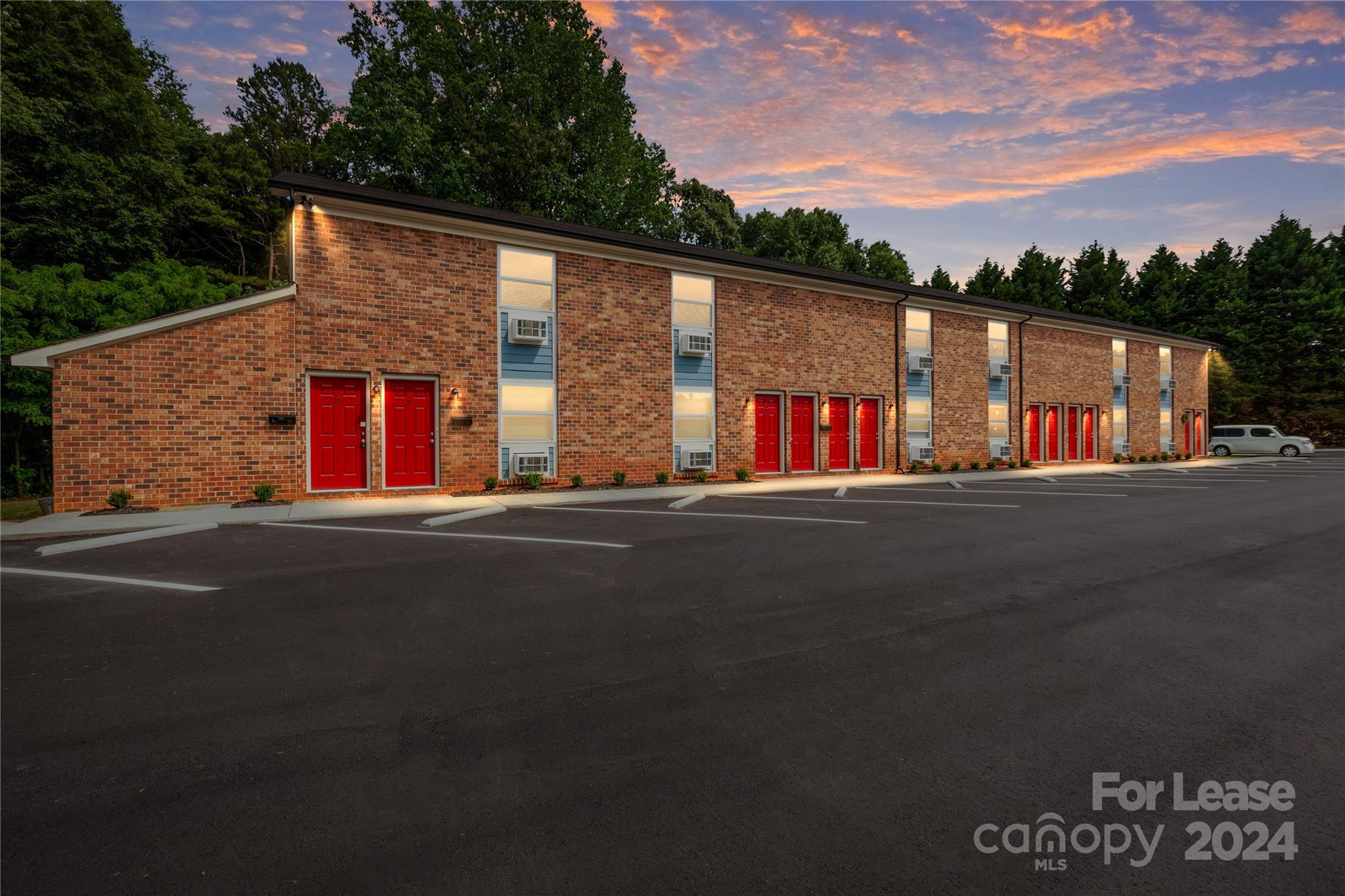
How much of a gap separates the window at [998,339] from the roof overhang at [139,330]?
23.8m

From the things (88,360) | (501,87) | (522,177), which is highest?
(501,87)

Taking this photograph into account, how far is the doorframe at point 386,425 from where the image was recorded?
12.8 m

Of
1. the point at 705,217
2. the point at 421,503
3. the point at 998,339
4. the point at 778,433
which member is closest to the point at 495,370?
the point at 421,503

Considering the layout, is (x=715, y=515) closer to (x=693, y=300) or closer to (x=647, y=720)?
(x=647, y=720)

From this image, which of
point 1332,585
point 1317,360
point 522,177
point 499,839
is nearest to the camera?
point 499,839

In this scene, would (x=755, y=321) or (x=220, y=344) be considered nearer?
(x=220, y=344)

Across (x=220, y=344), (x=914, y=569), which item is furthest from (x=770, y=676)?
(x=220, y=344)

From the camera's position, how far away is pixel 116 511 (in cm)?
1006

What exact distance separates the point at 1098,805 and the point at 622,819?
195 cm

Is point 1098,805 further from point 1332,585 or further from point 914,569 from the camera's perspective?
A: point 1332,585

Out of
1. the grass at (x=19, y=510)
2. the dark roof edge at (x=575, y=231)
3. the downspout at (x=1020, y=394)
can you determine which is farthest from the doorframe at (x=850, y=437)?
the grass at (x=19, y=510)

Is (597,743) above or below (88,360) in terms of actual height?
below

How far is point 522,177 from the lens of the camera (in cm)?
2912

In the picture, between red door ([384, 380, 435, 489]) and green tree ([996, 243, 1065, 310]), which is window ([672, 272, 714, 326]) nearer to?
red door ([384, 380, 435, 489])
